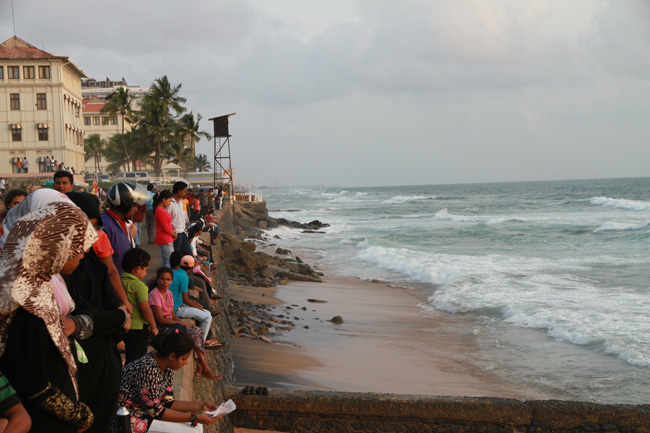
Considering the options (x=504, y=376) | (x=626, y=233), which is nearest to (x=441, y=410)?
(x=504, y=376)

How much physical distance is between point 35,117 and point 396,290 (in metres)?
36.0

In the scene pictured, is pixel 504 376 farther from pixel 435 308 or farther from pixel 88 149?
pixel 88 149

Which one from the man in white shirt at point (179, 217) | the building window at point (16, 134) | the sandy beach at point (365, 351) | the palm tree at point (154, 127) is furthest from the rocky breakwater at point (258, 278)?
the building window at point (16, 134)

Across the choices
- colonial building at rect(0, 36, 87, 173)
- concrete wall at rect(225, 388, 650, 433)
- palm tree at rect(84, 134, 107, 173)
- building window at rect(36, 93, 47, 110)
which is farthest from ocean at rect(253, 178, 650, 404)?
palm tree at rect(84, 134, 107, 173)

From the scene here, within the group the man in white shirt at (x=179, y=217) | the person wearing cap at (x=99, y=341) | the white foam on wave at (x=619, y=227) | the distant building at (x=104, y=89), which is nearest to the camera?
the person wearing cap at (x=99, y=341)

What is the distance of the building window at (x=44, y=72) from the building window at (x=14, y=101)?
2.18 meters

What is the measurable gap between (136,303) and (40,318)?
2198 mm

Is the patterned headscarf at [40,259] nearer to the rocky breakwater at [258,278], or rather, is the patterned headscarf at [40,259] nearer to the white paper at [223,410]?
the white paper at [223,410]

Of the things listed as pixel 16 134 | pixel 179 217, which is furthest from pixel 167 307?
pixel 16 134

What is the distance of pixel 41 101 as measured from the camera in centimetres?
4388

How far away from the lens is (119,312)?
289 centimetres

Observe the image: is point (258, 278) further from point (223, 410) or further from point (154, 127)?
point (154, 127)

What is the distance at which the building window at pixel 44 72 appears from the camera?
43.4 m

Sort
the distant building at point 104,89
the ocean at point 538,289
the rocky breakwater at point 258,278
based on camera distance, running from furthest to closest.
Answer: the distant building at point 104,89
the rocky breakwater at point 258,278
the ocean at point 538,289
